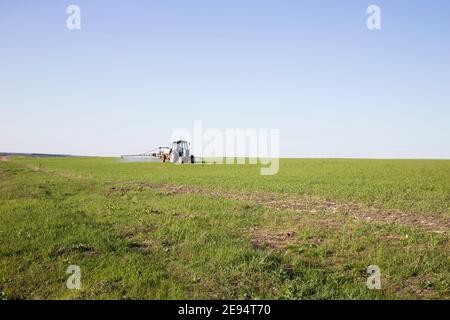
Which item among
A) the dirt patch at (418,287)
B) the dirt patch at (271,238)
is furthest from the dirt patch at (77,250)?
the dirt patch at (418,287)

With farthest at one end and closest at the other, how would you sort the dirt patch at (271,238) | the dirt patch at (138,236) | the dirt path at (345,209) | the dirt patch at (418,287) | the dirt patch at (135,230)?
the dirt path at (345,209)
the dirt patch at (135,230)
the dirt patch at (271,238)
the dirt patch at (138,236)
the dirt patch at (418,287)

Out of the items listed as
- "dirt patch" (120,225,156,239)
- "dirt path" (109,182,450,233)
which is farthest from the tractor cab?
"dirt patch" (120,225,156,239)

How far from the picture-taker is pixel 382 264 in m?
10.2

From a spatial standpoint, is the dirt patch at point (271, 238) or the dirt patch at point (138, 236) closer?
the dirt patch at point (138, 236)

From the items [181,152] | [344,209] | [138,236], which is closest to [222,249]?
[138,236]

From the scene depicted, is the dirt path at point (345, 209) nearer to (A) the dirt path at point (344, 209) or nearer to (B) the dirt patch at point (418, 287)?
(A) the dirt path at point (344, 209)

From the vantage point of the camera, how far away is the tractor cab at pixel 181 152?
7012 centimetres

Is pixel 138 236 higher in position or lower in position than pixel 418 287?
higher

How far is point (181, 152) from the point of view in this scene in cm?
7100

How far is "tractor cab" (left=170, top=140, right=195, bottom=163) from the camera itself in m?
70.1

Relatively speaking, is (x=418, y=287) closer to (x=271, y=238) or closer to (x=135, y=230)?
(x=271, y=238)

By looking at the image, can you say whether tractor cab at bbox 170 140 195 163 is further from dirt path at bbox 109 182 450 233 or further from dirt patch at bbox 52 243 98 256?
dirt patch at bbox 52 243 98 256
